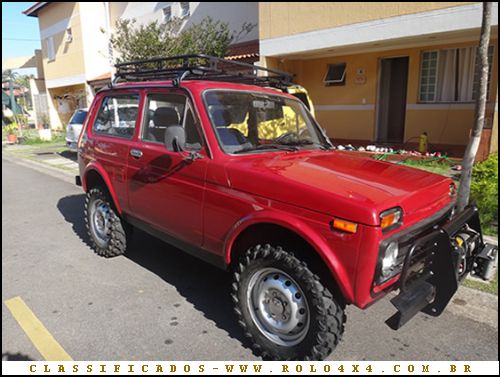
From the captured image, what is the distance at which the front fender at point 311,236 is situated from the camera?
2.41 m

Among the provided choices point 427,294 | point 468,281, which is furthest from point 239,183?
point 468,281

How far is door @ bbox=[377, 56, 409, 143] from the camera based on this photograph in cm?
1216

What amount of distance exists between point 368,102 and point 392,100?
30.6 inches

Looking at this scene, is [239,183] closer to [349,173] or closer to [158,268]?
[349,173]

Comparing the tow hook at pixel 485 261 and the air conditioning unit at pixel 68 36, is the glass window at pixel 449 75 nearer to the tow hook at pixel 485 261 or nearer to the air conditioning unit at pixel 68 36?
the tow hook at pixel 485 261

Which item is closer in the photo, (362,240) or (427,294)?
(362,240)

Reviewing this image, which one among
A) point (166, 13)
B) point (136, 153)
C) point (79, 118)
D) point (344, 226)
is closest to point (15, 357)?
point (136, 153)

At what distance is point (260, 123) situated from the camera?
3777 mm

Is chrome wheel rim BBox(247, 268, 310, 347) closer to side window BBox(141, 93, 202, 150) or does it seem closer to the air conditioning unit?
side window BBox(141, 93, 202, 150)

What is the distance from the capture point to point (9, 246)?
5.27 m

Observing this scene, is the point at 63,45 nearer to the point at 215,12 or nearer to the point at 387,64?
the point at 215,12

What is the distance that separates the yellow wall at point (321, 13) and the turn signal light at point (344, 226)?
805 cm

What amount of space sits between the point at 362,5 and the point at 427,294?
354 inches

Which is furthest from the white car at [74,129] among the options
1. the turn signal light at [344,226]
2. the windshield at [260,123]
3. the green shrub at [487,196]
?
the turn signal light at [344,226]
